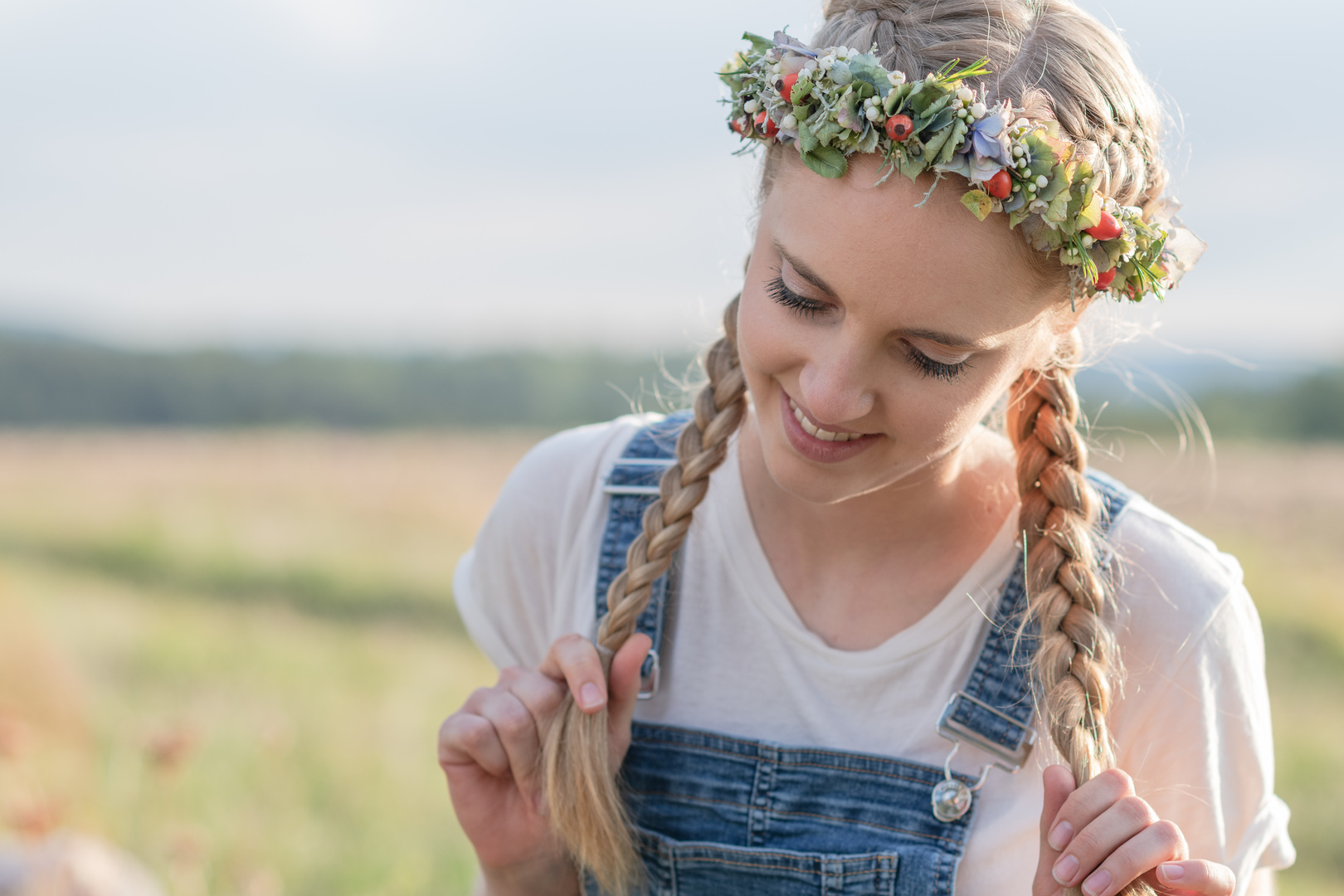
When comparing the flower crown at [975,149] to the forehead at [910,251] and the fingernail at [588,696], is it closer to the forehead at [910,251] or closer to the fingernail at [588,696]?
the forehead at [910,251]

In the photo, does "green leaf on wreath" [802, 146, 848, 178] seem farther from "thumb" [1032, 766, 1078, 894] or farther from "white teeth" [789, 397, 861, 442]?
"thumb" [1032, 766, 1078, 894]

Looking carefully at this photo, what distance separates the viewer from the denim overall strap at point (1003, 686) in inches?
75.1

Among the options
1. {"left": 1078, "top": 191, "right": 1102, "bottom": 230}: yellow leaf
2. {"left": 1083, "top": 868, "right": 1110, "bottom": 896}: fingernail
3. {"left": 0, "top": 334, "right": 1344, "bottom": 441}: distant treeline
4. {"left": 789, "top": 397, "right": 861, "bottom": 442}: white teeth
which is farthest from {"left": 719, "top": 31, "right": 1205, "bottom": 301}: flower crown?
{"left": 0, "top": 334, "right": 1344, "bottom": 441}: distant treeline

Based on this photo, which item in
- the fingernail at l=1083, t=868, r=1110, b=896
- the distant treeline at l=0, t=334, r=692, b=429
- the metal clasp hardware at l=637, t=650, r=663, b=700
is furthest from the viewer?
the distant treeline at l=0, t=334, r=692, b=429

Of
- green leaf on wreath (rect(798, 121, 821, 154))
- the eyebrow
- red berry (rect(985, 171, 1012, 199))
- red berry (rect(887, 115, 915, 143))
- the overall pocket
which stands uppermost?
red berry (rect(887, 115, 915, 143))

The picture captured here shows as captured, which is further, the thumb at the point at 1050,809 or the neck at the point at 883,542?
the neck at the point at 883,542

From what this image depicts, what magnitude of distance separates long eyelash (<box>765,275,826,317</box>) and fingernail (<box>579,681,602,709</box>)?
713 mm

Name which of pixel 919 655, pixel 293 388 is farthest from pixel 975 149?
pixel 293 388

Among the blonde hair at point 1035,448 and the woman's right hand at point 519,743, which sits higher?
the blonde hair at point 1035,448

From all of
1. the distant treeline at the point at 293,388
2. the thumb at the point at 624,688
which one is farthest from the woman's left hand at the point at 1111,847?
the distant treeline at the point at 293,388

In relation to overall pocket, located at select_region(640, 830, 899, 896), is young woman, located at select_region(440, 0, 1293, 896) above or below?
above

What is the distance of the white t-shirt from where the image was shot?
6.23 ft

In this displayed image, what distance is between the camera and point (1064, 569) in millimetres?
1911

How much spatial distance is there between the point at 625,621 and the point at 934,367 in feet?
2.33
